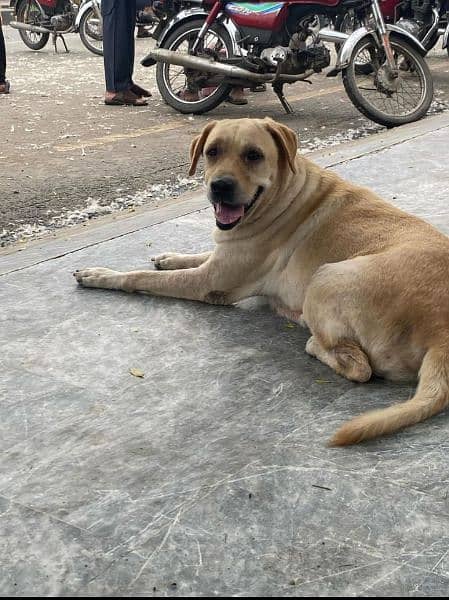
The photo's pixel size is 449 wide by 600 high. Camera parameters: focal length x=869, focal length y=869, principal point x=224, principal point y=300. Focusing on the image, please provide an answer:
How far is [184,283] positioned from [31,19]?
12.1 m

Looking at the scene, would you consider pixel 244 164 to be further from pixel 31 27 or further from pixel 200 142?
pixel 31 27

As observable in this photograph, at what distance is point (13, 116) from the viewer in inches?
338

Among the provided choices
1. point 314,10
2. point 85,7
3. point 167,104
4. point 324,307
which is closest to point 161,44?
point 167,104

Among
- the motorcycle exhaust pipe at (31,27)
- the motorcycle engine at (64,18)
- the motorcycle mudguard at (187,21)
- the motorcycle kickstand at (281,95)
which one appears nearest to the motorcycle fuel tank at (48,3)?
the motorcycle engine at (64,18)

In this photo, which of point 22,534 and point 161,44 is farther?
point 161,44

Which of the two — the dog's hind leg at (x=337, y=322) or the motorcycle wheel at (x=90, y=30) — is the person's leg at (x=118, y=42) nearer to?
the motorcycle wheel at (x=90, y=30)

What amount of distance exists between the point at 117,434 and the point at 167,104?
6.76 metres

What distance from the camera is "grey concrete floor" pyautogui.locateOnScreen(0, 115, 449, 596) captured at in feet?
6.97

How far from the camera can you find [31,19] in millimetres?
14617

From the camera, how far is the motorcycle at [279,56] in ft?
27.1

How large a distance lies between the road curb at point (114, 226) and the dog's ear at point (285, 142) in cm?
134

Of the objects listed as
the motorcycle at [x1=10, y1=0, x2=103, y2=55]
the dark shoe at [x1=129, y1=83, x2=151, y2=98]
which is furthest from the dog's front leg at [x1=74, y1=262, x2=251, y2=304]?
the motorcycle at [x1=10, y1=0, x2=103, y2=55]

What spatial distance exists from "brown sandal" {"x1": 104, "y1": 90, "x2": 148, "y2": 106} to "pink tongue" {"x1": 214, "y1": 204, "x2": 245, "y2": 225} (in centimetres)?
573

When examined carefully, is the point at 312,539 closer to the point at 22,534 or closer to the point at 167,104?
the point at 22,534
